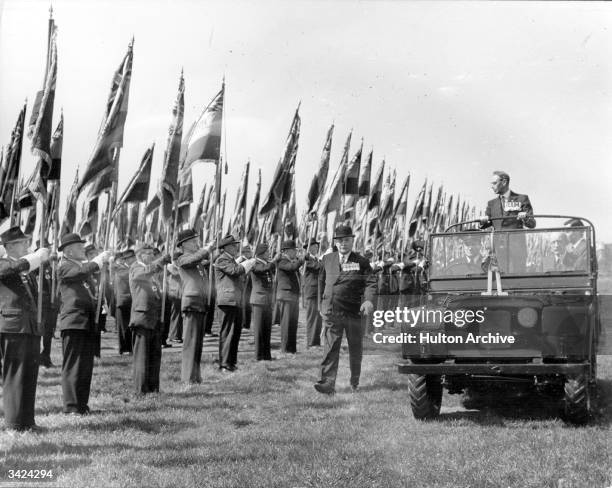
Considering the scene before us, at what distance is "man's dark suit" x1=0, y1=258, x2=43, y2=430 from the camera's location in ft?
20.1

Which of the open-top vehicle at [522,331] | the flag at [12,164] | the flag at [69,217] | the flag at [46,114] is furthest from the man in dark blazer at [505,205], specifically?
the flag at [69,217]

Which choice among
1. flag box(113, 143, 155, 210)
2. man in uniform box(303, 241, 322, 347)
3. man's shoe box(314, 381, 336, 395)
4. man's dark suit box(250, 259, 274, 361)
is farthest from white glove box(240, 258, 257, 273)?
man's shoe box(314, 381, 336, 395)

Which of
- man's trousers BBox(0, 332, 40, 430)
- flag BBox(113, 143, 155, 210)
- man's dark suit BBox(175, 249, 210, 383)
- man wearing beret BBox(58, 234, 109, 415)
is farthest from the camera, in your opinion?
flag BBox(113, 143, 155, 210)

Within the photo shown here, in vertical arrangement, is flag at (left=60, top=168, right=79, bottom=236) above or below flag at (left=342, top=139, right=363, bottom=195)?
below

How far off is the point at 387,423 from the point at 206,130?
601 centimetres


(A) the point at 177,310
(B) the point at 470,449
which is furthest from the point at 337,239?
(A) the point at 177,310

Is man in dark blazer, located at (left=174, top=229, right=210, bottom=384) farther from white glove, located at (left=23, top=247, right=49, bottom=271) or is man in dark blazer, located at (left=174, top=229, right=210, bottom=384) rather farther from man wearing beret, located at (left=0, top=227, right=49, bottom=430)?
white glove, located at (left=23, top=247, right=49, bottom=271)

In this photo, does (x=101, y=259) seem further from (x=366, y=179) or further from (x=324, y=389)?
(x=366, y=179)

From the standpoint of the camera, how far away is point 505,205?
25.7 ft

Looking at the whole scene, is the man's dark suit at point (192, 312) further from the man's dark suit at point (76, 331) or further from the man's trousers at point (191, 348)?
the man's dark suit at point (76, 331)

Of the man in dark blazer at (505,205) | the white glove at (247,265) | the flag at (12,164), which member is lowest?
the white glove at (247,265)

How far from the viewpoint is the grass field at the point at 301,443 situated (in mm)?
4926

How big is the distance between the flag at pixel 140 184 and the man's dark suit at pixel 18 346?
5.20m

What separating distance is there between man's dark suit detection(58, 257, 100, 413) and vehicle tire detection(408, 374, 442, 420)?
3311 mm
